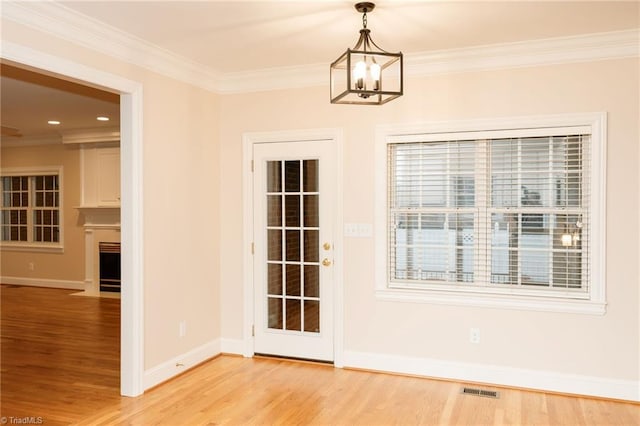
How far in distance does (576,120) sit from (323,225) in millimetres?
2179

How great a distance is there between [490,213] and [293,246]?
1746 mm

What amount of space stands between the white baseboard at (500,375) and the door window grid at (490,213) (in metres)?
0.66

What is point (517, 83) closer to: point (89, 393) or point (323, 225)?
point (323, 225)

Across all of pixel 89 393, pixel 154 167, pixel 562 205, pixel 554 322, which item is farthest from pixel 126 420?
pixel 562 205

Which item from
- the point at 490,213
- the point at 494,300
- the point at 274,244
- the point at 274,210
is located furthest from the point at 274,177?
the point at 494,300

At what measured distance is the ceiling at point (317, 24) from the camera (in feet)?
10.2

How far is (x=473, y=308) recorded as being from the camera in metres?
4.07

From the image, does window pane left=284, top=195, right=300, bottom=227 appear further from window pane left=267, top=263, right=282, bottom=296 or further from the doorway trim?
the doorway trim

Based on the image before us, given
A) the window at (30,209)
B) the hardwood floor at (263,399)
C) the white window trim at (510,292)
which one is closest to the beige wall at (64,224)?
the window at (30,209)

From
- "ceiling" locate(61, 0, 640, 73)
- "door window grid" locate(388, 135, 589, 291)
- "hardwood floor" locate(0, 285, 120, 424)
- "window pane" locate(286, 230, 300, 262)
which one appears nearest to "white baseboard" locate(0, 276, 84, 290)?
"hardwood floor" locate(0, 285, 120, 424)

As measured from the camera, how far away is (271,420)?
3361mm

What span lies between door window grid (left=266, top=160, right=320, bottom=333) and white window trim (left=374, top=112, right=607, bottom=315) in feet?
1.97

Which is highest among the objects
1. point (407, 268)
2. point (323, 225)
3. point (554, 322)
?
point (323, 225)

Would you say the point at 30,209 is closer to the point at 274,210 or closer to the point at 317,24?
the point at 274,210
